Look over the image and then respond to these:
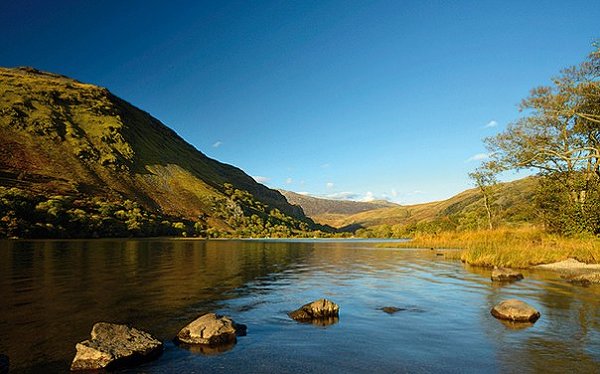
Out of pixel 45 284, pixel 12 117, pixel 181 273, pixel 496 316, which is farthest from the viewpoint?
pixel 12 117

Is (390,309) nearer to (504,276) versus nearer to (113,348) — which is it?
(113,348)

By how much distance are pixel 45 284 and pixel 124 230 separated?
371ft

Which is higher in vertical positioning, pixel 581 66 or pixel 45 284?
pixel 581 66

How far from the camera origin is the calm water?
11344mm

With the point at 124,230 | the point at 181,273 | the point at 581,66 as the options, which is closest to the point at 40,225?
the point at 124,230

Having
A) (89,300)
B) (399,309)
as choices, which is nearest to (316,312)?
(399,309)

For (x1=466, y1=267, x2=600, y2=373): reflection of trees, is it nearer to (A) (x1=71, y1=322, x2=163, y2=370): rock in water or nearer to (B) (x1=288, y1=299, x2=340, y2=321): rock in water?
(B) (x1=288, y1=299, x2=340, y2=321): rock in water

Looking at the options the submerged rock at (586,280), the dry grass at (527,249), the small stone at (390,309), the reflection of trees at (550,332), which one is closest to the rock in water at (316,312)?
the small stone at (390,309)

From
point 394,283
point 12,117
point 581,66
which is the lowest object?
point 394,283

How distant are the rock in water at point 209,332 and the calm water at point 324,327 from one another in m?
0.55

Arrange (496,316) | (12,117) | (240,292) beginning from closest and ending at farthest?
1. (496,316)
2. (240,292)
3. (12,117)

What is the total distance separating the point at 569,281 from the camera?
2706cm

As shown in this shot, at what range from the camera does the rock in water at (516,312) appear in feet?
53.7

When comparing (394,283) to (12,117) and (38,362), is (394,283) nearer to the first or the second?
(38,362)
